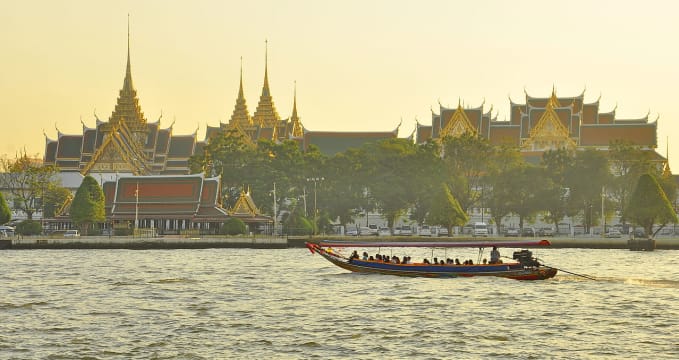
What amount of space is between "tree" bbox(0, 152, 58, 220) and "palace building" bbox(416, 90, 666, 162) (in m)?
51.9

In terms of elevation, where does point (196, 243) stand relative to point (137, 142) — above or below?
below

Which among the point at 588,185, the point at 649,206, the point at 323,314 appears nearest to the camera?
the point at 323,314

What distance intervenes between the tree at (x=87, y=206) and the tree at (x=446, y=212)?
3275 centimetres

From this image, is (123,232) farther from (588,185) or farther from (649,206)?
(649,206)

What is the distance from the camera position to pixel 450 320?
49.6 metres

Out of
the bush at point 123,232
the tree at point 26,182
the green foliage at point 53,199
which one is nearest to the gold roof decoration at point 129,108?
the tree at point 26,182

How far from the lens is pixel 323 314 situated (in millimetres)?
51500

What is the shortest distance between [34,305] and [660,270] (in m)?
41.1

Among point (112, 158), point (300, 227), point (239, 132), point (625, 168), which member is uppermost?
point (239, 132)

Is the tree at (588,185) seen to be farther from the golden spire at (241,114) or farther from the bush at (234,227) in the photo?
the golden spire at (241,114)

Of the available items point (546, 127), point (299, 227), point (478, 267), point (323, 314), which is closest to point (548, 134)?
point (546, 127)

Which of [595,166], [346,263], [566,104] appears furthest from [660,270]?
[566,104]

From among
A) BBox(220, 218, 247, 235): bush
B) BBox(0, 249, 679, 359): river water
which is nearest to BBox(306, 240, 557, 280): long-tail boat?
BBox(0, 249, 679, 359): river water

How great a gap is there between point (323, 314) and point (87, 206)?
69162 millimetres
